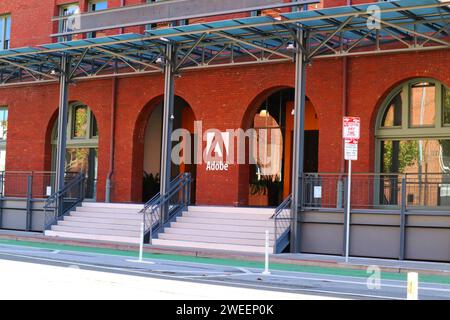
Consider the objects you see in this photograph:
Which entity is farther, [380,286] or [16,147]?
[16,147]

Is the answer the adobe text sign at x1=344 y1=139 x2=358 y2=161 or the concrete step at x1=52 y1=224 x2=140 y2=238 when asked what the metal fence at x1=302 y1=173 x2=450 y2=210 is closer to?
the adobe text sign at x1=344 y1=139 x2=358 y2=161

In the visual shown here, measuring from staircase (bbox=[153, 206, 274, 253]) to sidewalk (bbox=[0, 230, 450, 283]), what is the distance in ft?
2.60

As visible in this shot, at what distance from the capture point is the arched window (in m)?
21.9

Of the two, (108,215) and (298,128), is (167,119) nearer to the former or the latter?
(108,215)

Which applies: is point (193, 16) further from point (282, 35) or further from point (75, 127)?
point (75, 127)

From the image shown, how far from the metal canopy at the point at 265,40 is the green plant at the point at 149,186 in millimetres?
4480

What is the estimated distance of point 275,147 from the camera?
28328mm

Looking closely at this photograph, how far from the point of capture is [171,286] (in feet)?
43.6

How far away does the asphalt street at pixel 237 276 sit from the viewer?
1373cm

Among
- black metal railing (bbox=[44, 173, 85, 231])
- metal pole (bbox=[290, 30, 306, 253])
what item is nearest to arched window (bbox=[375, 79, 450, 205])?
metal pole (bbox=[290, 30, 306, 253])
